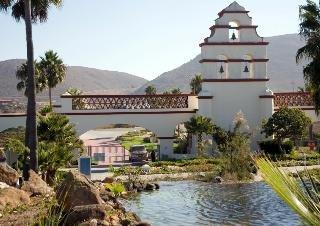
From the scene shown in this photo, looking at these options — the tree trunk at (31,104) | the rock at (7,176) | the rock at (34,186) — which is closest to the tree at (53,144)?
the tree trunk at (31,104)

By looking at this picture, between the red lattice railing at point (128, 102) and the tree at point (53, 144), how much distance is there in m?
9.79

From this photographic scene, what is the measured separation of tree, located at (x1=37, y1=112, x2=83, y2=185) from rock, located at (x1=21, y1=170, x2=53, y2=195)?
10.1ft

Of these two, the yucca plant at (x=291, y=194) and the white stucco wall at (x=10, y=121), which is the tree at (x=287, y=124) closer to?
the white stucco wall at (x=10, y=121)

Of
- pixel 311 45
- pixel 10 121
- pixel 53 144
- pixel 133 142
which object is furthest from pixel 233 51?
pixel 133 142

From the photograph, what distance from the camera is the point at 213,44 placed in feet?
116

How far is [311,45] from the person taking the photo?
26.4 meters

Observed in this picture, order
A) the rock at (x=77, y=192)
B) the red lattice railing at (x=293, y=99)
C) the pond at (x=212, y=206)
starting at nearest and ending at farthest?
the rock at (x=77, y=192) → the pond at (x=212, y=206) → the red lattice railing at (x=293, y=99)

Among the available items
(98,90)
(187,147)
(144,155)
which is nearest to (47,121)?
(144,155)

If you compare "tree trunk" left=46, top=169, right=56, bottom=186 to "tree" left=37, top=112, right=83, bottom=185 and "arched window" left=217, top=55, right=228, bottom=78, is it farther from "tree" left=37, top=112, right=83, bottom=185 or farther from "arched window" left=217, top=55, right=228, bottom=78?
"arched window" left=217, top=55, right=228, bottom=78

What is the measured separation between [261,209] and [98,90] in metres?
172

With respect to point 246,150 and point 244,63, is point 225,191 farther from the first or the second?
point 244,63

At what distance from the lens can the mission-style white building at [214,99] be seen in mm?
35188

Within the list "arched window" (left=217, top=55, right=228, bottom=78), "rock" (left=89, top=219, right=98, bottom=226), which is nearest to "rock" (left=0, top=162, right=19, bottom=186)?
"rock" (left=89, top=219, right=98, bottom=226)

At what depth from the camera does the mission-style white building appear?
3519cm
